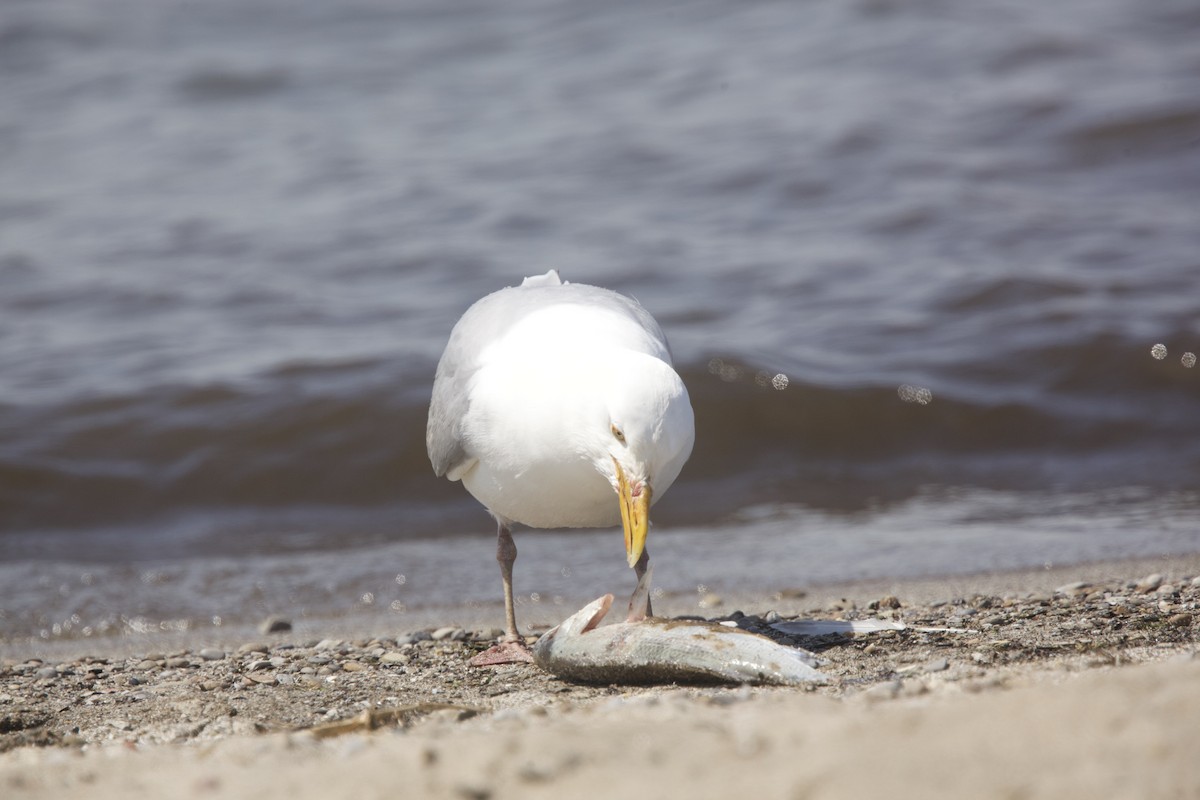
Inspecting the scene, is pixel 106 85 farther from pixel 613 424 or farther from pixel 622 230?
pixel 613 424

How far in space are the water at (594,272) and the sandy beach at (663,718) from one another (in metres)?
1.91

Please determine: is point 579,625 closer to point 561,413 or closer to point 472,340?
point 561,413

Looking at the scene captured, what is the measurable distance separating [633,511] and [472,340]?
4.29ft

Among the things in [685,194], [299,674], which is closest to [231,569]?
[299,674]

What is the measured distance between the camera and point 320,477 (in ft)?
30.1

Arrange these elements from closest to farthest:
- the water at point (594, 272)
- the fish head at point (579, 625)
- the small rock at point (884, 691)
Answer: the small rock at point (884, 691) → the fish head at point (579, 625) → the water at point (594, 272)

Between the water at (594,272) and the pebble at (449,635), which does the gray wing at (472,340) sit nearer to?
the pebble at (449,635)

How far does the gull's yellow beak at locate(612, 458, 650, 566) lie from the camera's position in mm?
4148

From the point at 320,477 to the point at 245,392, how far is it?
1152mm

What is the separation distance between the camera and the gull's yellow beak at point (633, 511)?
415 cm

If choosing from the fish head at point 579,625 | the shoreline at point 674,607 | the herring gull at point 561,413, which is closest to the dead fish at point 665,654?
the fish head at point 579,625

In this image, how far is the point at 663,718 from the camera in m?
3.13

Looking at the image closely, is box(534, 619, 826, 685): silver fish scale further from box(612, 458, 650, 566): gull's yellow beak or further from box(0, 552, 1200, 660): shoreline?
box(0, 552, 1200, 660): shoreline

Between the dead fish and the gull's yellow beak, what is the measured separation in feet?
0.87
